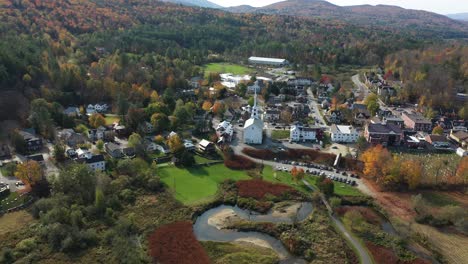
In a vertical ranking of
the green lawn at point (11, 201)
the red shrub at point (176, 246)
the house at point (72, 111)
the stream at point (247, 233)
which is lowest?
the stream at point (247, 233)

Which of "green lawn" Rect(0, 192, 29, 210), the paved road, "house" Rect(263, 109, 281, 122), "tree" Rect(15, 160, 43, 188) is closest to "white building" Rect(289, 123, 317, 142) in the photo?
"house" Rect(263, 109, 281, 122)

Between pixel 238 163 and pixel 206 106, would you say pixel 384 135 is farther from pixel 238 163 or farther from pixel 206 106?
pixel 206 106

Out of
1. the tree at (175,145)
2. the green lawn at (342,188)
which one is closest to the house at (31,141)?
the tree at (175,145)

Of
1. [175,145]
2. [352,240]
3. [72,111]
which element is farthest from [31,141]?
[352,240]

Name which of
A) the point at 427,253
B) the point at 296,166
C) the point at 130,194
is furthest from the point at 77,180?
the point at 427,253

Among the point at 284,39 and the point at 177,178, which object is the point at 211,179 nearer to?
the point at 177,178

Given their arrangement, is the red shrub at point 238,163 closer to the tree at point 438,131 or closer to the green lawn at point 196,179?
the green lawn at point 196,179
